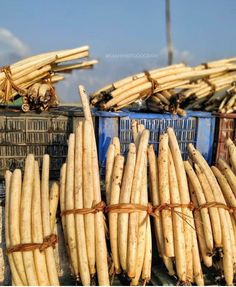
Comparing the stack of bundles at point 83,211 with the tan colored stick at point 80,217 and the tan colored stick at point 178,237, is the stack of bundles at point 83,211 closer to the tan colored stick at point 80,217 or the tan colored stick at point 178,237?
the tan colored stick at point 80,217

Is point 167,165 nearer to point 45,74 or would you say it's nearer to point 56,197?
point 56,197

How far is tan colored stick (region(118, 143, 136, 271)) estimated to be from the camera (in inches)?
127

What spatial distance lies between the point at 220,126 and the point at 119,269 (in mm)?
3061

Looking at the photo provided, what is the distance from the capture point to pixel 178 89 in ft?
20.1

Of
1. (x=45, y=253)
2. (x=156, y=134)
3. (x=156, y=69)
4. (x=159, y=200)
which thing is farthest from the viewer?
(x=156, y=69)

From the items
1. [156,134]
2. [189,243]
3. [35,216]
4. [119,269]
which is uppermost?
[156,134]

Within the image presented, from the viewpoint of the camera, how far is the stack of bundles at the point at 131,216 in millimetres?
3213

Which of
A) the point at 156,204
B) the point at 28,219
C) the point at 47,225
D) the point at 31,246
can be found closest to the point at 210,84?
the point at 156,204

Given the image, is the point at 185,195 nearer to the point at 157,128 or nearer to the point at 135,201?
the point at 135,201

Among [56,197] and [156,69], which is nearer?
[56,197]

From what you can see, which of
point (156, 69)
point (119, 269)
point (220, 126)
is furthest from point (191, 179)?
point (156, 69)

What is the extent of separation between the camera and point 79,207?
3295 millimetres

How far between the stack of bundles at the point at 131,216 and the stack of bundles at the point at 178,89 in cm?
186

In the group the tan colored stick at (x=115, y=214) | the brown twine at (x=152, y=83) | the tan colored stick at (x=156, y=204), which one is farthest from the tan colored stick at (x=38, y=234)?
the brown twine at (x=152, y=83)
